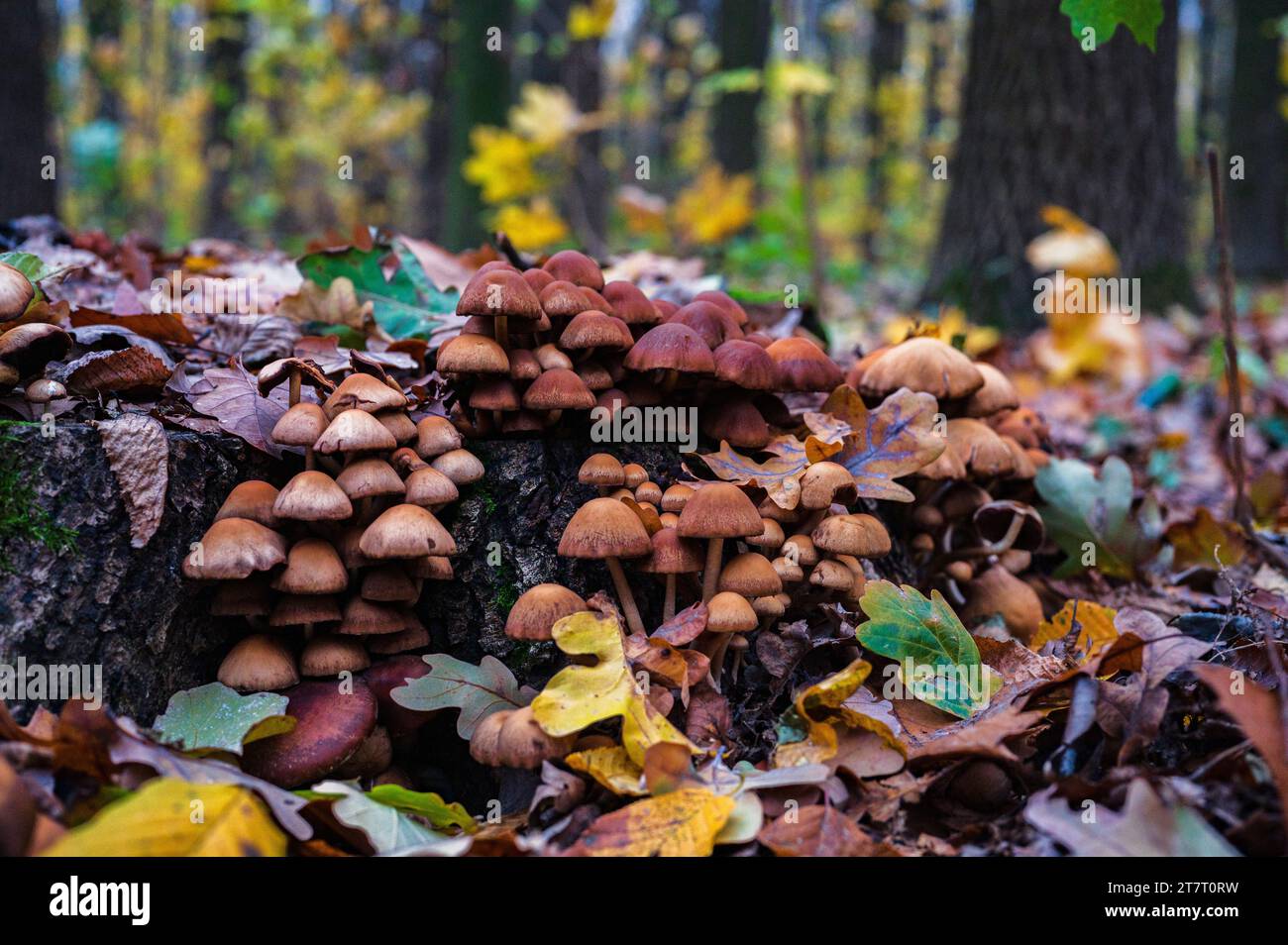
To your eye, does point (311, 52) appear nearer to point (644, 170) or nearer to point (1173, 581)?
point (644, 170)

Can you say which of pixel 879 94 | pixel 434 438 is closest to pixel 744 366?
pixel 434 438

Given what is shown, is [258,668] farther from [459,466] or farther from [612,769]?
[612,769]

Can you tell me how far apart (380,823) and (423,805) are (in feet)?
0.52

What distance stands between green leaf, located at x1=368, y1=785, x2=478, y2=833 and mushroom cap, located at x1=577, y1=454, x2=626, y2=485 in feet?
2.88

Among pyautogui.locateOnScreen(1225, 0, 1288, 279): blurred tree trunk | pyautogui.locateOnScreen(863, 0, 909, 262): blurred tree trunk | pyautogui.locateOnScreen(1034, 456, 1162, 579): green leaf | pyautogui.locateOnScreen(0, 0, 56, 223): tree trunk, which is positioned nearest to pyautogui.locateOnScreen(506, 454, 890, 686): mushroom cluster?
pyautogui.locateOnScreen(1034, 456, 1162, 579): green leaf

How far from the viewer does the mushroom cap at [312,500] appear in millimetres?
2281

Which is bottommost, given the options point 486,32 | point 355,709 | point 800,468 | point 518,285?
point 355,709

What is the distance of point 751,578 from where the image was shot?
2.40 m

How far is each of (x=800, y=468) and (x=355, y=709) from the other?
1356 mm

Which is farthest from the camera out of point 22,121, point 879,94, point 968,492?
point 879,94

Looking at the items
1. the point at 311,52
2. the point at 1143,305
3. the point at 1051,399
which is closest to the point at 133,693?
the point at 1051,399

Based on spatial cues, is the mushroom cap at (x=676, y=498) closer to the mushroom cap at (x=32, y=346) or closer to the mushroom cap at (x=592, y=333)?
the mushroom cap at (x=592, y=333)

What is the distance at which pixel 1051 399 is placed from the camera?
6602 millimetres

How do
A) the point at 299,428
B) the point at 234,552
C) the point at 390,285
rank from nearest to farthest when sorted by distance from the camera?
1. the point at 234,552
2. the point at 299,428
3. the point at 390,285
